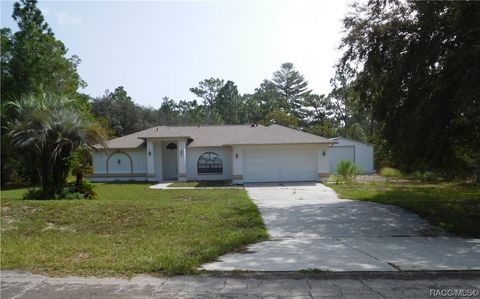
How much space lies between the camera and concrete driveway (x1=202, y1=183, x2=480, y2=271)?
23.1 ft

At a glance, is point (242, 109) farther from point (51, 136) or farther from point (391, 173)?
point (51, 136)

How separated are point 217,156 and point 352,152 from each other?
13.0 meters

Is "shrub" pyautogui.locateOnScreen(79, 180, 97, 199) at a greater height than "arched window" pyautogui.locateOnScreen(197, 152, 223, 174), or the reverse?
"arched window" pyautogui.locateOnScreen(197, 152, 223, 174)

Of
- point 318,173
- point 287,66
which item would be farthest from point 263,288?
point 287,66

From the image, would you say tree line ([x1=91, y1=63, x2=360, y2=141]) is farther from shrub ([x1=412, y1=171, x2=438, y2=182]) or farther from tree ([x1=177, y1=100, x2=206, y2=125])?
shrub ([x1=412, y1=171, x2=438, y2=182])

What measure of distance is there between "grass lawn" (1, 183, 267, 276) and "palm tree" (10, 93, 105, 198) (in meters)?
2.89

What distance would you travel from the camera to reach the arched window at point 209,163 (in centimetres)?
2916

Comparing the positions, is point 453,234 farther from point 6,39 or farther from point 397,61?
point 6,39

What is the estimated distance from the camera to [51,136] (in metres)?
15.0

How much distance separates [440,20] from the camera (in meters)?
11.9

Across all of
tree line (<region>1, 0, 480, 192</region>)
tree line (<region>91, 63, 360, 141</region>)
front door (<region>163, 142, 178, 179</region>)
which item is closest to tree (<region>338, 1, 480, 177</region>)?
tree line (<region>1, 0, 480, 192</region>)

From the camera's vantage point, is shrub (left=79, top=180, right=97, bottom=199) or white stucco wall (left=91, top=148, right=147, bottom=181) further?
white stucco wall (left=91, top=148, right=147, bottom=181)

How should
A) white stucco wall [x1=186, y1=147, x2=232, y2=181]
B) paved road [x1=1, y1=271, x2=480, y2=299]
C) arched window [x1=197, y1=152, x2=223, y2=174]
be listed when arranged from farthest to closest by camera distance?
arched window [x1=197, y1=152, x2=223, y2=174]
white stucco wall [x1=186, y1=147, x2=232, y2=181]
paved road [x1=1, y1=271, x2=480, y2=299]

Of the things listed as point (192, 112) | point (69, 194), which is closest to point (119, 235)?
point (69, 194)
